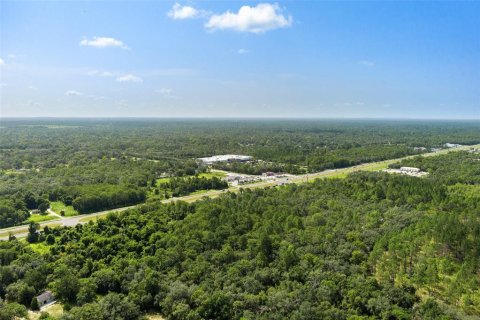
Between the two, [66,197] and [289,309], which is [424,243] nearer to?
[289,309]

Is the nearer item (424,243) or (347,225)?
(424,243)

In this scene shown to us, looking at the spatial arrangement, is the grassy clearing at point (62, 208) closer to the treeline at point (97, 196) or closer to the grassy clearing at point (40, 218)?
the treeline at point (97, 196)

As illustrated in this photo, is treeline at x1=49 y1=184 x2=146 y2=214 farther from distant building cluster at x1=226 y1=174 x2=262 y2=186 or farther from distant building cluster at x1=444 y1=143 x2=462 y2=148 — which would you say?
distant building cluster at x1=444 y1=143 x2=462 y2=148

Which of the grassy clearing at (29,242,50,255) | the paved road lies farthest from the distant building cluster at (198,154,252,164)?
the grassy clearing at (29,242,50,255)

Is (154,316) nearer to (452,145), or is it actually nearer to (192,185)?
(192,185)

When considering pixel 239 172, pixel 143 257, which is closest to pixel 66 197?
pixel 143 257

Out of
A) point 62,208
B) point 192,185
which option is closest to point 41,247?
point 62,208
